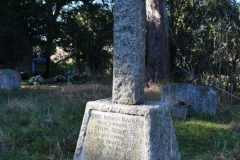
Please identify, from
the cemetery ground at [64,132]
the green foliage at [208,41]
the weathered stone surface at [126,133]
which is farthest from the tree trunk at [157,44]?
the weathered stone surface at [126,133]

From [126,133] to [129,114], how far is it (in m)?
0.19

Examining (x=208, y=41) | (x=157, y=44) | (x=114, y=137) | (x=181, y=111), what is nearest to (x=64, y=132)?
(x=114, y=137)

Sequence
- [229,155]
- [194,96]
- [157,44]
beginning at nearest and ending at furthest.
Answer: [229,155] → [194,96] → [157,44]

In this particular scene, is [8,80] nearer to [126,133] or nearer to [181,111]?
[181,111]

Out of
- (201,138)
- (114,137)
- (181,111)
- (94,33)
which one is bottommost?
(201,138)

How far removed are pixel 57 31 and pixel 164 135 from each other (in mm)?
14800

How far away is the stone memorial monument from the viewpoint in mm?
3469

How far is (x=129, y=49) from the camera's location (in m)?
3.58

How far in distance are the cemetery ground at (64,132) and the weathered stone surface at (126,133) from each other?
3.01 ft

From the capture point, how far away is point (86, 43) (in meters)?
17.9

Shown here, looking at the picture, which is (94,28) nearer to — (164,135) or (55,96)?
(55,96)

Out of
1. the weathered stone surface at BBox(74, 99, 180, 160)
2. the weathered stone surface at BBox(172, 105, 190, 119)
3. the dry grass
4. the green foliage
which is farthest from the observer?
the green foliage

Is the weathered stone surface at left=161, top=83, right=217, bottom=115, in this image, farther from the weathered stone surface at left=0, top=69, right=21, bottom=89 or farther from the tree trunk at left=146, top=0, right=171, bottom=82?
the weathered stone surface at left=0, top=69, right=21, bottom=89

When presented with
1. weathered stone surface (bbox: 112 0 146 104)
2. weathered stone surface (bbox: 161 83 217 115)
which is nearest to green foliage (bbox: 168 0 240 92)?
weathered stone surface (bbox: 161 83 217 115)
